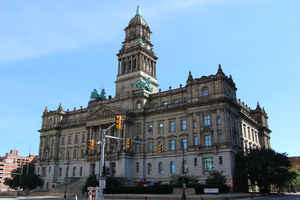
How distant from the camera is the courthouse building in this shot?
67.4 metres

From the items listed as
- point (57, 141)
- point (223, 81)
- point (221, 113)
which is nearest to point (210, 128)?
point (221, 113)

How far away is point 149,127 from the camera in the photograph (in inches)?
3118

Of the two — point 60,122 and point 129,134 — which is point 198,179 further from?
point 60,122

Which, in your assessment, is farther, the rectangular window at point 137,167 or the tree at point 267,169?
the rectangular window at point 137,167

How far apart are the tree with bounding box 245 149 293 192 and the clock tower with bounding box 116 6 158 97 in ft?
118

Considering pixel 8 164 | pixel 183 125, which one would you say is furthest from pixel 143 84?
pixel 8 164

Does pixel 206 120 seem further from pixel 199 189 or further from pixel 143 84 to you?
pixel 143 84

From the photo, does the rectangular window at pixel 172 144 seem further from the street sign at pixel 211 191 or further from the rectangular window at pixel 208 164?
the street sign at pixel 211 191

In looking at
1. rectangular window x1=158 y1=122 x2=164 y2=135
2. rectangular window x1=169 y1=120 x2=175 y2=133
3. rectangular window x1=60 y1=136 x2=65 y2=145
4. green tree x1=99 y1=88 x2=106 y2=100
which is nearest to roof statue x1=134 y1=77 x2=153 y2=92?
rectangular window x1=158 y1=122 x2=164 y2=135

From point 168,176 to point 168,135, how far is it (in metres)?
9.85

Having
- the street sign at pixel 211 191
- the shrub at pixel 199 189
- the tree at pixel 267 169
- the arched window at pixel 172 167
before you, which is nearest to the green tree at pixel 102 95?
the arched window at pixel 172 167

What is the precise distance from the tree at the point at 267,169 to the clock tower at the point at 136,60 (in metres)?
36.0

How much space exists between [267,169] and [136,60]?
5075 centimetres

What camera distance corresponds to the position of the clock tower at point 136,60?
91.8 meters
